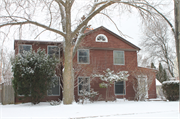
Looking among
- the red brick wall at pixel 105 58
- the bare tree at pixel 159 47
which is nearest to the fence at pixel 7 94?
the red brick wall at pixel 105 58

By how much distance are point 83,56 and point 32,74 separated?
18.2 ft

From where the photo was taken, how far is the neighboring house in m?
17.3

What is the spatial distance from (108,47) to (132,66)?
2969mm

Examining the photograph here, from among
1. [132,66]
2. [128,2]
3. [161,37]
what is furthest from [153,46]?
[128,2]

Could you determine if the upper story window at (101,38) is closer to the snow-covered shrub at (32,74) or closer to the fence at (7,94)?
the snow-covered shrub at (32,74)

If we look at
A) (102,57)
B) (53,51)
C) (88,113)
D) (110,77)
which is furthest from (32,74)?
(102,57)

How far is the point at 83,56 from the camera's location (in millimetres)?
17750

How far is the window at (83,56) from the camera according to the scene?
17.6 metres

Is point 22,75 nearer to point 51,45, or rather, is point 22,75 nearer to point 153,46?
point 51,45

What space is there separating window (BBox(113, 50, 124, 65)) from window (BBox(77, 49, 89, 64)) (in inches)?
106

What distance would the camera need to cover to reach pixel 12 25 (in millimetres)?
11914

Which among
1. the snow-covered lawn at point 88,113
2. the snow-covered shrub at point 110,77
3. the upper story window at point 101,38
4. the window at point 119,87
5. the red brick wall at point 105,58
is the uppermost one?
the upper story window at point 101,38

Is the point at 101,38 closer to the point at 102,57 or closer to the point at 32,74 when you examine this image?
the point at 102,57

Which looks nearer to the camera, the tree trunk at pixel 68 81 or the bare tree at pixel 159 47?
the tree trunk at pixel 68 81
